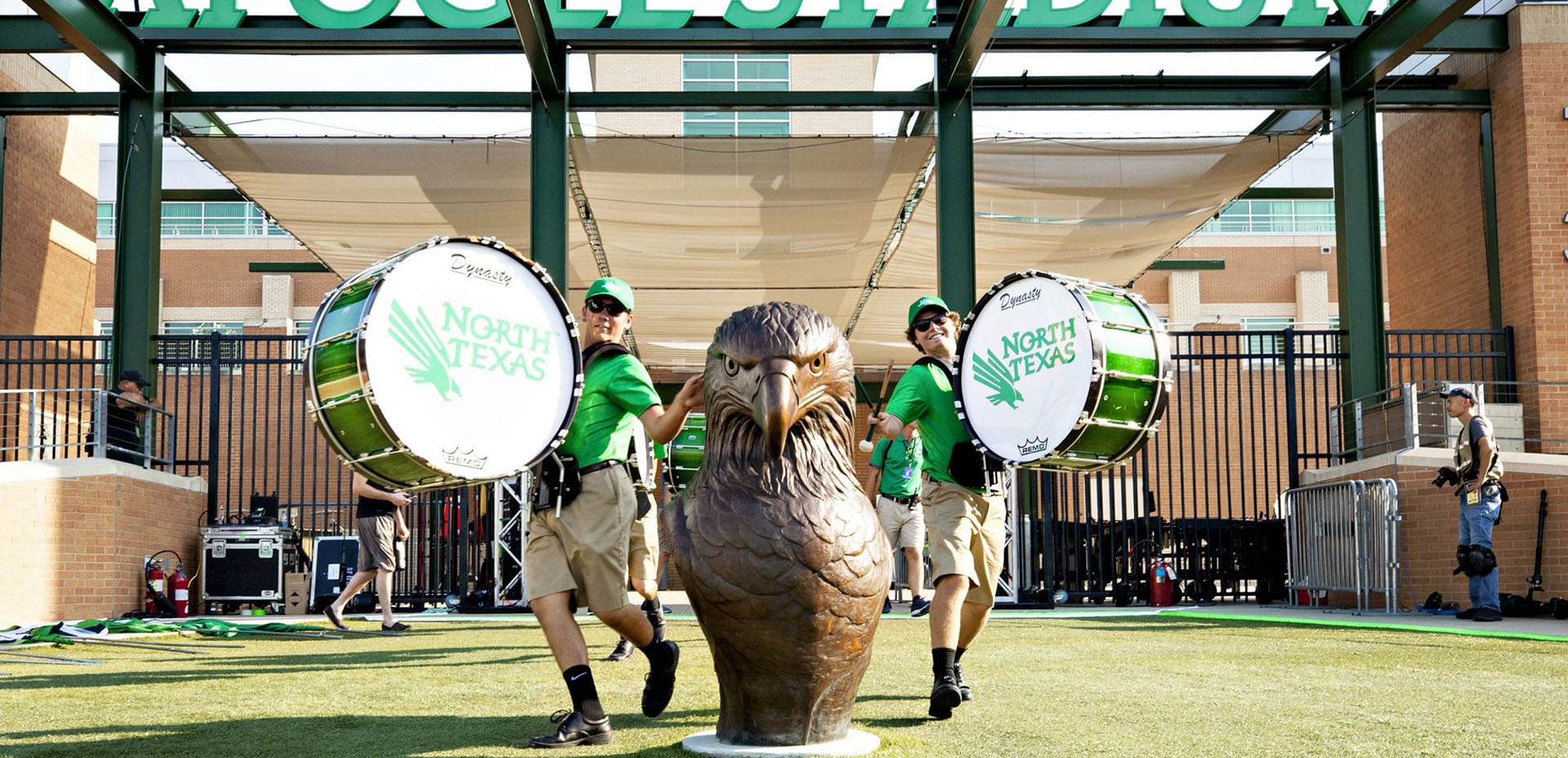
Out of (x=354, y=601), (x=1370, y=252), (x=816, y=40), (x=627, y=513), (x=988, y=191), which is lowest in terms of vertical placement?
(x=354, y=601)

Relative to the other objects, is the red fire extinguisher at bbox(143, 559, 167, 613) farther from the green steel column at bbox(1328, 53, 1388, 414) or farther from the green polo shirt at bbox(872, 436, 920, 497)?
the green steel column at bbox(1328, 53, 1388, 414)

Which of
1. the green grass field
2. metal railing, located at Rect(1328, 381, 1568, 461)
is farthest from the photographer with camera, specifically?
the green grass field

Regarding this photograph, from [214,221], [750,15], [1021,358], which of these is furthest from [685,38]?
[214,221]

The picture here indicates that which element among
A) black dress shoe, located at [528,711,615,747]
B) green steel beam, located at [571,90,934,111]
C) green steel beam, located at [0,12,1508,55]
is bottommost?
black dress shoe, located at [528,711,615,747]

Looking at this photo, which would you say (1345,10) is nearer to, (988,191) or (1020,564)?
(988,191)

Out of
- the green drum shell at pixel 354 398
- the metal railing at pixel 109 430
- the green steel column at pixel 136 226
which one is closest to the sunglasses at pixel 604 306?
the green drum shell at pixel 354 398

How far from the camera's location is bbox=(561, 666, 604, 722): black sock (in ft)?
11.8

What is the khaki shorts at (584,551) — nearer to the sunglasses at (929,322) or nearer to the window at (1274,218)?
the sunglasses at (929,322)

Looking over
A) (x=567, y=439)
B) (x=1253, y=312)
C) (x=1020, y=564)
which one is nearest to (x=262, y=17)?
(x=1020, y=564)

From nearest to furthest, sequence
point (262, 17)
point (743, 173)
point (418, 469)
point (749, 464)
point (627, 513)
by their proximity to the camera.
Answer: point (749, 464) → point (418, 469) → point (627, 513) → point (262, 17) → point (743, 173)

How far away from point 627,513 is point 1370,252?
11.0m

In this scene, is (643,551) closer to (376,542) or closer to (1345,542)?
(376,542)

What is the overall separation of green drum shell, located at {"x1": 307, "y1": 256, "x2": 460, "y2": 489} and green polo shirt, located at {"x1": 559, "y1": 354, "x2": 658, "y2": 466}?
19.6 inches

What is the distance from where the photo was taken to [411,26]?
480 inches
